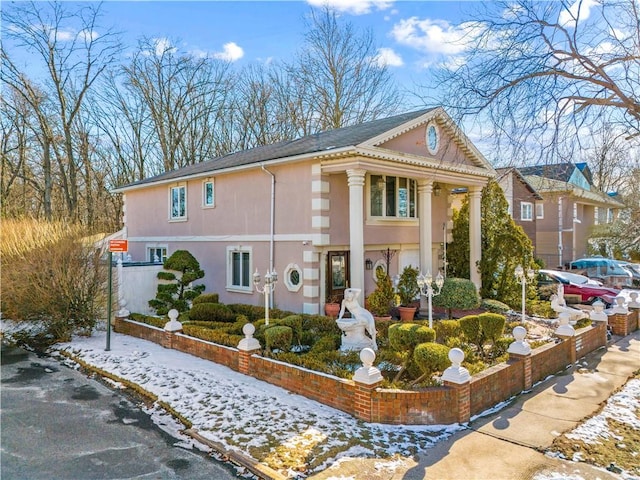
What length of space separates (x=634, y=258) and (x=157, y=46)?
3670 cm

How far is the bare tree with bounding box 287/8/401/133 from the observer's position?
1051 inches

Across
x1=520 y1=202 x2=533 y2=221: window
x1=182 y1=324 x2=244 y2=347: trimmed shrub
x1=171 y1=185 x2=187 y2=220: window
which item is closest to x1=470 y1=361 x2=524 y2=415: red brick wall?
x1=182 y1=324 x2=244 y2=347: trimmed shrub

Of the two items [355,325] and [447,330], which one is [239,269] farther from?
[447,330]

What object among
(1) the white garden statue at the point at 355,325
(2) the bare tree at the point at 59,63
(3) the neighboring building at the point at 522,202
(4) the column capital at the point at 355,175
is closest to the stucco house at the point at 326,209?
(4) the column capital at the point at 355,175

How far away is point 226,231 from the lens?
1499 centimetres

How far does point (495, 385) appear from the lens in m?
7.35

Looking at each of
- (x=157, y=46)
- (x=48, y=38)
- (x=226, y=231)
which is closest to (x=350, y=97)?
(x=157, y=46)

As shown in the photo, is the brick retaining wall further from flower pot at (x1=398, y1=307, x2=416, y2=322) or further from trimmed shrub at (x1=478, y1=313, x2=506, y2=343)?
flower pot at (x1=398, y1=307, x2=416, y2=322)

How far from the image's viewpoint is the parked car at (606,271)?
858 inches

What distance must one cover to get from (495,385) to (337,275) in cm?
652

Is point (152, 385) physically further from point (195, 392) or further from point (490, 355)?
point (490, 355)

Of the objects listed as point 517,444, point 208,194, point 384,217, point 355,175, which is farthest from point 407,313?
point 208,194

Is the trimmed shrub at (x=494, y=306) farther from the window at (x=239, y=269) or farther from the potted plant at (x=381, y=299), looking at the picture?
the window at (x=239, y=269)

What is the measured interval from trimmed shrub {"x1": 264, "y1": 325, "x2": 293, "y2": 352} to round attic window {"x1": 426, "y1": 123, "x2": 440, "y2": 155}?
847 cm
